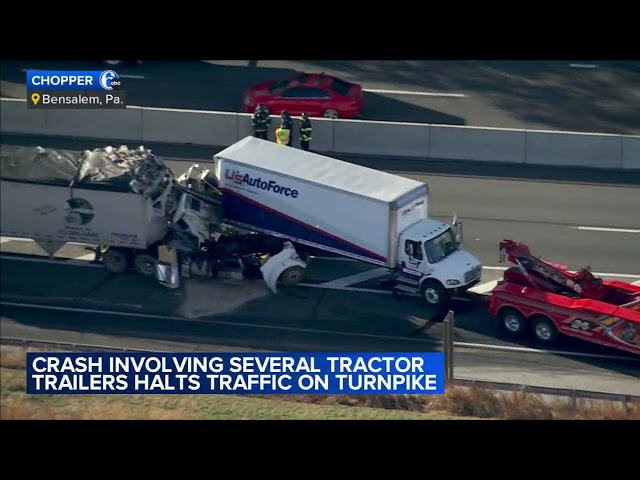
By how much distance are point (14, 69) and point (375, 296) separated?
1860 centimetres

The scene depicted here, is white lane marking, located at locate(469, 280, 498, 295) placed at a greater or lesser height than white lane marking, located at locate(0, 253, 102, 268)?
lesser

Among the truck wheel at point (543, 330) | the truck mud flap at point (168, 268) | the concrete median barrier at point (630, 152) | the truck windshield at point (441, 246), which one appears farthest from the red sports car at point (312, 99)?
the truck wheel at point (543, 330)

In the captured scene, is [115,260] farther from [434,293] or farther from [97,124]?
[97,124]

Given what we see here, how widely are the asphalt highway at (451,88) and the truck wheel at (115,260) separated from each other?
9332 millimetres

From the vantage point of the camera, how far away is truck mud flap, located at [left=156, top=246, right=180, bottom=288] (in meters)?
27.3

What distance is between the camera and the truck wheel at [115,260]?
27766 mm

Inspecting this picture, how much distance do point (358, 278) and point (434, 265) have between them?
232cm

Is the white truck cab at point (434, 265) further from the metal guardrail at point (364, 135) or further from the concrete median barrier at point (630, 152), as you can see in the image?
the concrete median barrier at point (630, 152)

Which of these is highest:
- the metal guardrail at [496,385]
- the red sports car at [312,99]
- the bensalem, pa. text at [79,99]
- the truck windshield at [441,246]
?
the bensalem, pa. text at [79,99]

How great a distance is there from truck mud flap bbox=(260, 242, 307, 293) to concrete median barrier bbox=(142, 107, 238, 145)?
8.98 meters

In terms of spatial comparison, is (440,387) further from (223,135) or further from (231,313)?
(223,135)

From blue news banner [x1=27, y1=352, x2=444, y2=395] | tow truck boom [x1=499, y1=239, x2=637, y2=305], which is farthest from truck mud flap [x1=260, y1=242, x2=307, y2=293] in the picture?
blue news banner [x1=27, y1=352, x2=444, y2=395]

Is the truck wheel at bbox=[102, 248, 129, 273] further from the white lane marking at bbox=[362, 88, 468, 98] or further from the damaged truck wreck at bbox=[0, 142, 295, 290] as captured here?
the white lane marking at bbox=[362, 88, 468, 98]

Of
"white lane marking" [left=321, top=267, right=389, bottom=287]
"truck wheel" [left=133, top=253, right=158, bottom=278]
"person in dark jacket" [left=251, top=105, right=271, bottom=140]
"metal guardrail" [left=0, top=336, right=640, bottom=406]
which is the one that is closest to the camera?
"metal guardrail" [left=0, top=336, right=640, bottom=406]
